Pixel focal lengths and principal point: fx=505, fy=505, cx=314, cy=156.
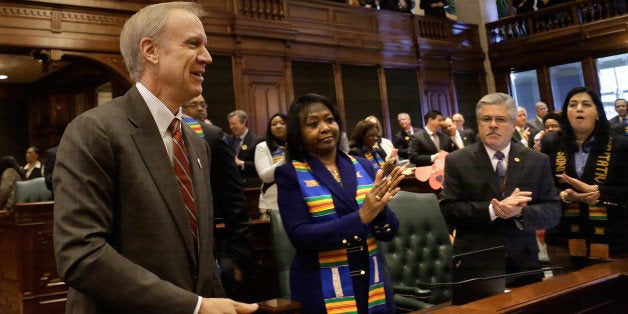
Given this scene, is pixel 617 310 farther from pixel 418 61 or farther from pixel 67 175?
pixel 418 61

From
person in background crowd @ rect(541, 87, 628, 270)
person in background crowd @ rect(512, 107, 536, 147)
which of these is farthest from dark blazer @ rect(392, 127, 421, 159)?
person in background crowd @ rect(541, 87, 628, 270)

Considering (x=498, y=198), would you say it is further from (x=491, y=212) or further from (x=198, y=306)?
(x=198, y=306)

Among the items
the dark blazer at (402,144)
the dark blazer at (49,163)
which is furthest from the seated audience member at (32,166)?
the dark blazer at (402,144)

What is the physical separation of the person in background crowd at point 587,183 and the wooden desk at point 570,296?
→ 673mm

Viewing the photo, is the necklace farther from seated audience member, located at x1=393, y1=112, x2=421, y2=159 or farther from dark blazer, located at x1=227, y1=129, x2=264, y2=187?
seated audience member, located at x1=393, y1=112, x2=421, y2=159

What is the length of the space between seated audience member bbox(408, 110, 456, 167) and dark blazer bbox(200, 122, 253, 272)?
3.22 metres

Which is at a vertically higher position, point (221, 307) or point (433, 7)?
point (433, 7)

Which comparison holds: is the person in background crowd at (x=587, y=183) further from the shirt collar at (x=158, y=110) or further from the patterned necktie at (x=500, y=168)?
the shirt collar at (x=158, y=110)

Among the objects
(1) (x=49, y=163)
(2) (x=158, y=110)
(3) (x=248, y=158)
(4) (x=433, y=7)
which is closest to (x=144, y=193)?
(2) (x=158, y=110)

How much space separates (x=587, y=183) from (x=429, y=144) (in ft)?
9.51

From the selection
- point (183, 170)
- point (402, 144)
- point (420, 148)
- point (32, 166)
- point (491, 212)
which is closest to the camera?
point (183, 170)

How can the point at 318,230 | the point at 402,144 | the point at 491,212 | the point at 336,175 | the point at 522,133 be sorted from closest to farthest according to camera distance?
the point at 318,230, the point at 336,175, the point at 491,212, the point at 522,133, the point at 402,144

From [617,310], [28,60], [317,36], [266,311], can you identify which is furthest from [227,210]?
[28,60]

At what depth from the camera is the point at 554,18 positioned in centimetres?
903
